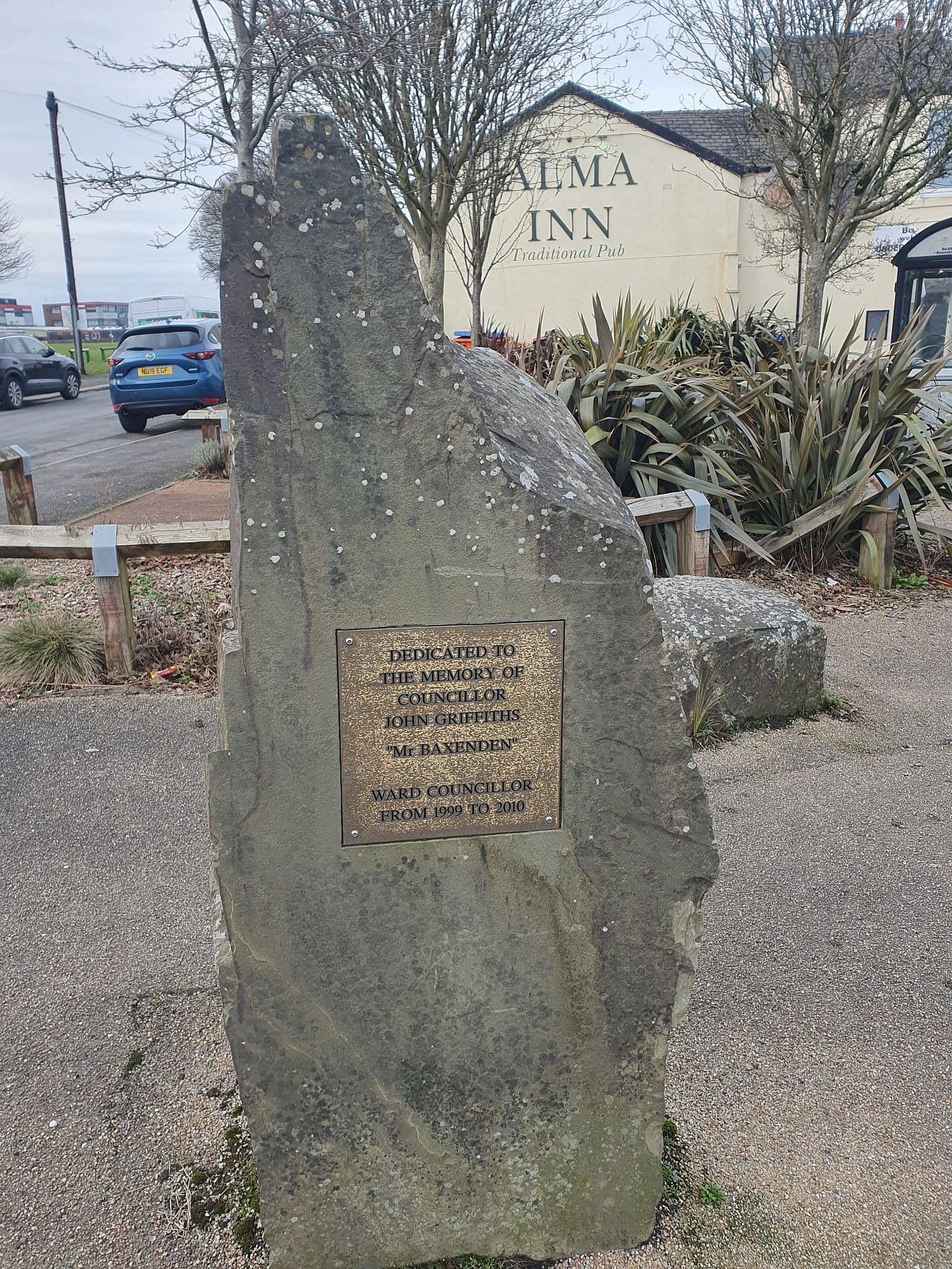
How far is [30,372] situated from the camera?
24.4m

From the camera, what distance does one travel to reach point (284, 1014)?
6.37 feet

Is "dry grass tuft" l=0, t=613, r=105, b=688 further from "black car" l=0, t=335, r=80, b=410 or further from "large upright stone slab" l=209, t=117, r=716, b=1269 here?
"black car" l=0, t=335, r=80, b=410

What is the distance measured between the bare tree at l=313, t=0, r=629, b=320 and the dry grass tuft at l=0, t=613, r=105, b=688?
8.18 meters

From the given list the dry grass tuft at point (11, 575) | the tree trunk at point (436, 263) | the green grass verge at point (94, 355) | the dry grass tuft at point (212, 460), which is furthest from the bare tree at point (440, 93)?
the green grass verge at point (94, 355)

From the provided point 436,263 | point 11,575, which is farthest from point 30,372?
point 11,575

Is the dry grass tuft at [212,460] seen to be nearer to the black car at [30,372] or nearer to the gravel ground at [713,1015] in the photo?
the gravel ground at [713,1015]

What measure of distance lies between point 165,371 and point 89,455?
107 inches

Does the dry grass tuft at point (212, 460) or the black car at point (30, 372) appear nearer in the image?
the dry grass tuft at point (212, 460)

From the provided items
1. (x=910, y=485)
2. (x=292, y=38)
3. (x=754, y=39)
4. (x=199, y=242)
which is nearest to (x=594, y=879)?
(x=910, y=485)

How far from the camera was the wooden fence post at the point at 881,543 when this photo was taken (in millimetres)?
6980

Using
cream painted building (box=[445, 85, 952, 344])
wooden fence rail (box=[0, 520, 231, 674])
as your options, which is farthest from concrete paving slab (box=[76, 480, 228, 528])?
cream painted building (box=[445, 85, 952, 344])

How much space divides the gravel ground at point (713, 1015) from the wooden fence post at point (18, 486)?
4090 millimetres

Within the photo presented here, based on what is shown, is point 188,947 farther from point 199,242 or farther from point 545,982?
point 199,242

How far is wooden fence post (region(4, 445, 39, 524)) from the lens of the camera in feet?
26.9
